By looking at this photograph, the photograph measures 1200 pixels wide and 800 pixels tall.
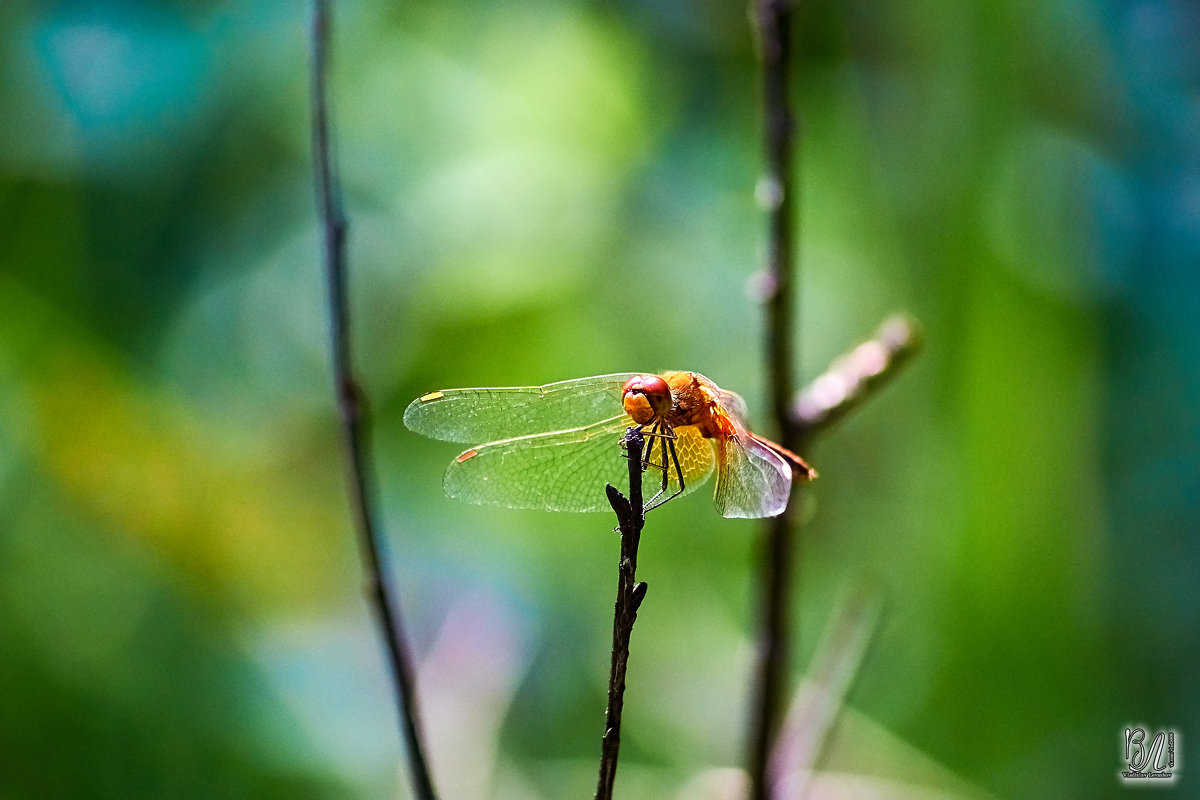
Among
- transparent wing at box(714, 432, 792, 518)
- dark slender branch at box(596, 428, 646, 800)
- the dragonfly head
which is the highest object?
the dragonfly head

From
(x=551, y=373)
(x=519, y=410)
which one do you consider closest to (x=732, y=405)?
(x=519, y=410)

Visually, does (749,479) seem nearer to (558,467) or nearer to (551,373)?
(558,467)

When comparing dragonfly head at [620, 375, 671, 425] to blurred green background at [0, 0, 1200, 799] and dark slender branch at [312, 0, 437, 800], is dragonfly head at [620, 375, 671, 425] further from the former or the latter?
blurred green background at [0, 0, 1200, 799]

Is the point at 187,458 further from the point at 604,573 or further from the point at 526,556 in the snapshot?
the point at 604,573

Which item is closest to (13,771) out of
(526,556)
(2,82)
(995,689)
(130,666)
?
(130,666)

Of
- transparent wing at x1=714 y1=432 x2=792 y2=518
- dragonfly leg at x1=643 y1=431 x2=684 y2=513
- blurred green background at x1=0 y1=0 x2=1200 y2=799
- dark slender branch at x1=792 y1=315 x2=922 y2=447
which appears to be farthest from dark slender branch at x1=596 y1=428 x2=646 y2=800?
blurred green background at x1=0 y1=0 x2=1200 y2=799

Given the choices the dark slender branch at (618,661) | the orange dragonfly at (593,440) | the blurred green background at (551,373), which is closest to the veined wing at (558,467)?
the orange dragonfly at (593,440)
